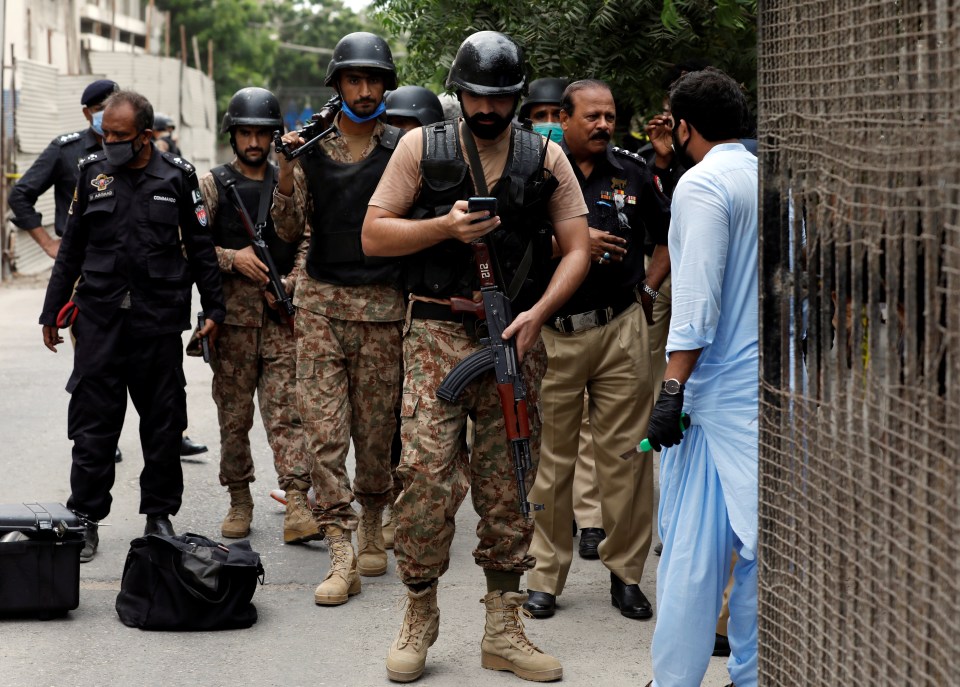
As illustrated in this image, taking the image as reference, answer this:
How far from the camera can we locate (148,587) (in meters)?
5.06

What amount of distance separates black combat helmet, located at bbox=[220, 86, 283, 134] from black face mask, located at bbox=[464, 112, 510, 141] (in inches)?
81.9

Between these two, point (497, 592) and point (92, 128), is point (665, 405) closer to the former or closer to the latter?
point (497, 592)

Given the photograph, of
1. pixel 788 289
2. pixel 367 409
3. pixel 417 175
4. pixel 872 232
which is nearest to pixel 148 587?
pixel 367 409

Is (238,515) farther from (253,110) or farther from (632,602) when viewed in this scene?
(632,602)

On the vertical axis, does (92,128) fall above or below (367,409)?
above

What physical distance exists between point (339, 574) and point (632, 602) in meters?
1.21

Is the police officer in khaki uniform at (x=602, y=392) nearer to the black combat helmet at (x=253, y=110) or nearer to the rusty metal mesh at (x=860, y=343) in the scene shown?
the black combat helmet at (x=253, y=110)

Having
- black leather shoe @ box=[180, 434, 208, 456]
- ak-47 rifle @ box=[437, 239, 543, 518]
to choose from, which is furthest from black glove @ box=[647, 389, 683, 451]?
black leather shoe @ box=[180, 434, 208, 456]

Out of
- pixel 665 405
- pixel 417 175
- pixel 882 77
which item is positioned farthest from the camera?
pixel 417 175

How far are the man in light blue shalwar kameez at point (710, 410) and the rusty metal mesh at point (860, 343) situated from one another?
40 cm

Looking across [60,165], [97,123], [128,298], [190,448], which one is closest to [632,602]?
[128,298]

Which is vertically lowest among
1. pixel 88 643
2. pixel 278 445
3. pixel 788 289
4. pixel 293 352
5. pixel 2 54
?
pixel 88 643

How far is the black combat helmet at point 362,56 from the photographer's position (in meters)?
5.35

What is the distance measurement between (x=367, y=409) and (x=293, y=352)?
1008 mm
